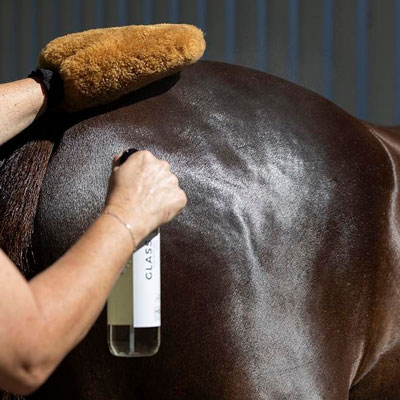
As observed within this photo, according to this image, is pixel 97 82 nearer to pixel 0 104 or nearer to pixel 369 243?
pixel 0 104

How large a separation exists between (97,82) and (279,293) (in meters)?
0.47

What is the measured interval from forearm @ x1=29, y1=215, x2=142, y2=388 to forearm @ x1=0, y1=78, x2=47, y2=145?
45 centimetres

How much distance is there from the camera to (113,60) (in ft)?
5.28

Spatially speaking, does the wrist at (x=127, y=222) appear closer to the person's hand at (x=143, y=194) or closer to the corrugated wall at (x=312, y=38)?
the person's hand at (x=143, y=194)

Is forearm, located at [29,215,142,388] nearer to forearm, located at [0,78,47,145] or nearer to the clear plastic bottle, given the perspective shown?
the clear plastic bottle

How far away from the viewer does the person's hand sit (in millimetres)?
1204

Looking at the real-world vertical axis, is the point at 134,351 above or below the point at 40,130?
below

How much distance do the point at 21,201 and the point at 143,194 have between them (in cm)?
36

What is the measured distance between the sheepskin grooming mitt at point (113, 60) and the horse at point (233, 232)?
0.04 metres

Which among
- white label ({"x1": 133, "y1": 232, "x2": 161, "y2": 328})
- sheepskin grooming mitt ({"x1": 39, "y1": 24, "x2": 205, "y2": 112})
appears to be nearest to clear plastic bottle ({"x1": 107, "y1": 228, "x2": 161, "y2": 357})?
white label ({"x1": 133, "y1": 232, "x2": 161, "y2": 328})

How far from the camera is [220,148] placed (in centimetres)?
164

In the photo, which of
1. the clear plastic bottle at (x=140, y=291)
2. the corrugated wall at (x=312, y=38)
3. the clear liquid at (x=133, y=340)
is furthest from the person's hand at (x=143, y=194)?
the corrugated wall at (x=312, y=38)

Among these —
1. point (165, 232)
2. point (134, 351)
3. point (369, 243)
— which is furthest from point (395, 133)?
point (134, 351)

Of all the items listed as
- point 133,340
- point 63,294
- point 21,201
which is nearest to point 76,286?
point 63,294
